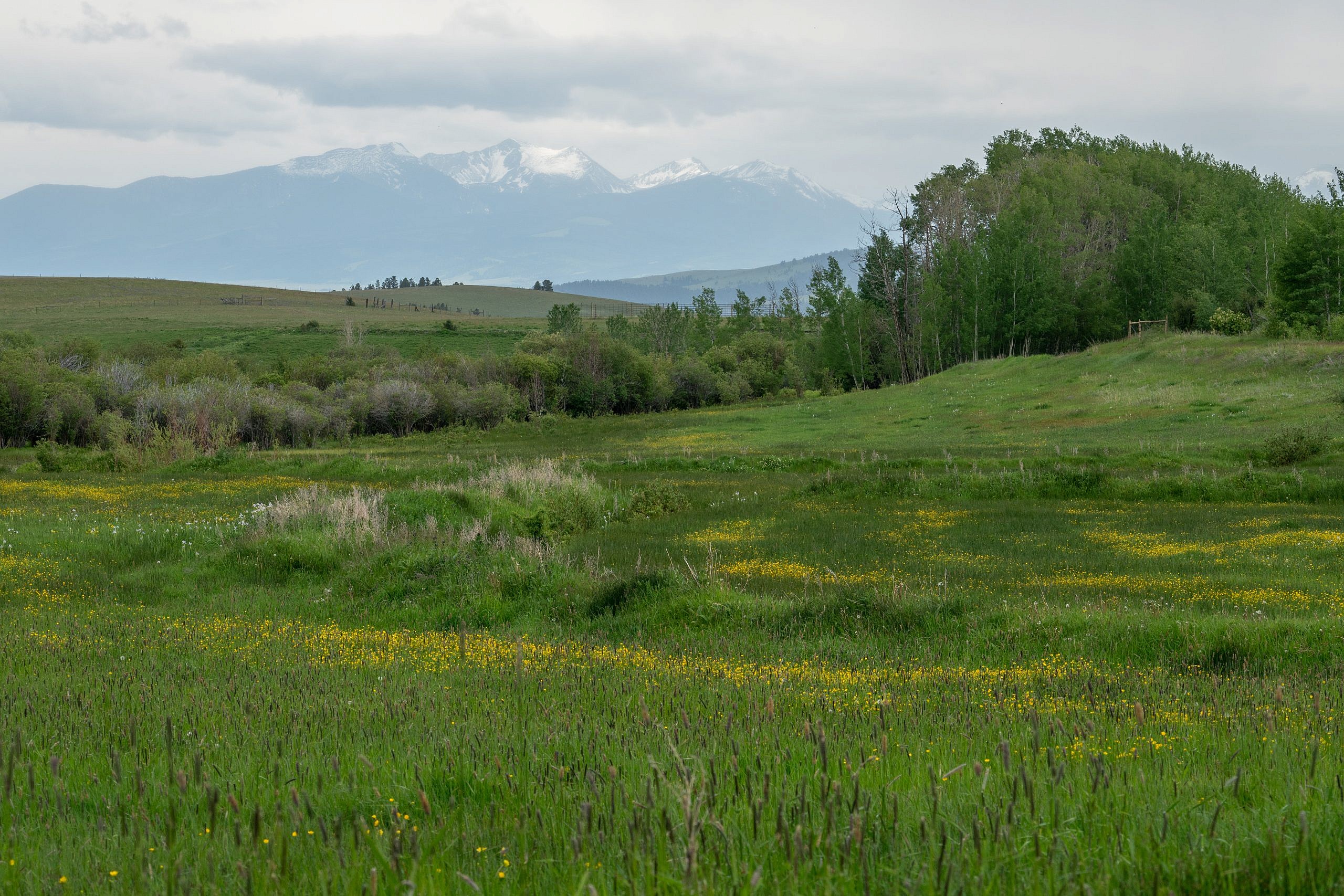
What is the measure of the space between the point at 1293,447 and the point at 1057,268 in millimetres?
71340

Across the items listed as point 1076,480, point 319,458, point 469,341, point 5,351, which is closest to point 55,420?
point 5,351

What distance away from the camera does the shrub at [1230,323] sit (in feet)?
268

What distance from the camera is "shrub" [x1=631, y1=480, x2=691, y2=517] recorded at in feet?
109

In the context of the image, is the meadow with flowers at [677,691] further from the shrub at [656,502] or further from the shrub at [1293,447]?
the shrub at [1293,447]

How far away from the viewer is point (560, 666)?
929 centimetres

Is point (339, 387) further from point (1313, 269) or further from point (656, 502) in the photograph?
point (1313, 269)

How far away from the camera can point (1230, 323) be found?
82062 millimetres

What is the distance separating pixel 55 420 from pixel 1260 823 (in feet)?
238

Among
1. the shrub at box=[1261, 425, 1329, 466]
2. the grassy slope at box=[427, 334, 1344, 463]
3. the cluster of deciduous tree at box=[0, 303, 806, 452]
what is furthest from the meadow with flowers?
the cluster of deciduous tree at box=[0, 303, 806, 452]

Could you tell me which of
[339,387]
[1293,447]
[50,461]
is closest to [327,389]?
[339,387]

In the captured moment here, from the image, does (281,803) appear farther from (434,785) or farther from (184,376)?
(184,376)

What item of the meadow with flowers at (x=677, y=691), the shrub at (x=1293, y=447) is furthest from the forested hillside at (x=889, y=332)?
the shrub at (x=1293, y=447)

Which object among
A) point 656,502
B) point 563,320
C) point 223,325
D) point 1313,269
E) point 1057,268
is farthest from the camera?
point 223,325

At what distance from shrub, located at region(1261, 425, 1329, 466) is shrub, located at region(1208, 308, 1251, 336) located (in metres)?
50.2
